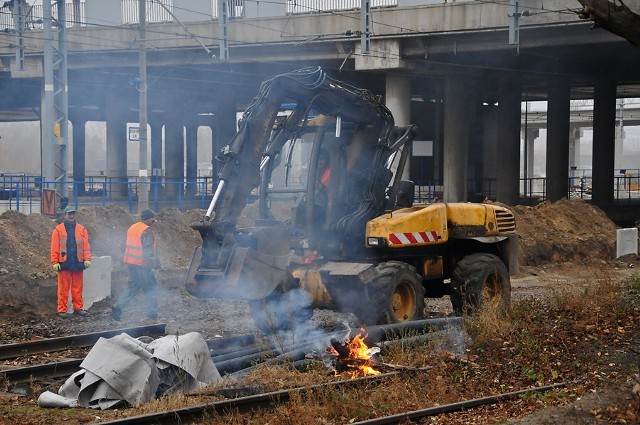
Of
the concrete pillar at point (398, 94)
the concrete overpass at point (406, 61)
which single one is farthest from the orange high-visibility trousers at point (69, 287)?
the concrete pillar at point (398, 94)

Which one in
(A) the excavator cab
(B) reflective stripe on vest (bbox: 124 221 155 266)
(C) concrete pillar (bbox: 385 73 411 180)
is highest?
(C) concrete pillar (bbox: 385 73 411 180)

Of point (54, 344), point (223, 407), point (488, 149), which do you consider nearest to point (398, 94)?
point (488, 149)

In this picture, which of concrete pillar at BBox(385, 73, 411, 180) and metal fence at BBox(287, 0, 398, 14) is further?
concrete pillar at BBox(385, 73, 411, 180)

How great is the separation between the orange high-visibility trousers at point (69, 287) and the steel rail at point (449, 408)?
330 inches

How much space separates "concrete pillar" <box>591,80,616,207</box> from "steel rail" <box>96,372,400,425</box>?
3965cm

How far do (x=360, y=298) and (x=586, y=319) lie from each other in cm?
286

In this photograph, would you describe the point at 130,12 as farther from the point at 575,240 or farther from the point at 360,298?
the point at 360,298

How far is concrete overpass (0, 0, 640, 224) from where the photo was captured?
31250 mm

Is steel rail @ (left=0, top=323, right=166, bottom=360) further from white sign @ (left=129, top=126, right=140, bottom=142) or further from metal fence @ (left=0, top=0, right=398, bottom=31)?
metal fence @ (left=0, top=0, right=398, bottom=31)

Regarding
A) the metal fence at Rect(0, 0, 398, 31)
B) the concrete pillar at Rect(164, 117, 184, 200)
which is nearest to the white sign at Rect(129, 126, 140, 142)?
the metal fence at Rect(0, 0, 398, 31)

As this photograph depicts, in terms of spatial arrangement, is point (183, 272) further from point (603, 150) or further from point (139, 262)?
point (603, 150)

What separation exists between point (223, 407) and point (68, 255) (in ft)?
24.2

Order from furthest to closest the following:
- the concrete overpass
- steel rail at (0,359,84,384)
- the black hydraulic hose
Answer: the concrete overpass < the black hydraulic hose < steel rail at (0,359,84,384)

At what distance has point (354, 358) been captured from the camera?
10.1m
